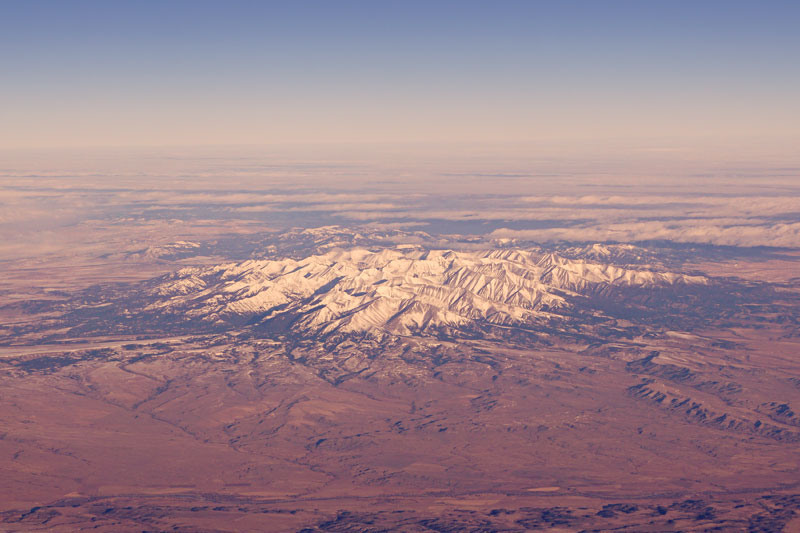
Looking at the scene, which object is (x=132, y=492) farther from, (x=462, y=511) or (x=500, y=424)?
(x=500, y=424)

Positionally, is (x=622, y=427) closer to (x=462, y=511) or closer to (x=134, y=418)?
(x=462, y=511)

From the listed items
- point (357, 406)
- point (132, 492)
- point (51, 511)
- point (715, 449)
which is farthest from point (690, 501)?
point (51, 511)

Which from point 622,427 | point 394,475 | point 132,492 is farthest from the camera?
point 622,427

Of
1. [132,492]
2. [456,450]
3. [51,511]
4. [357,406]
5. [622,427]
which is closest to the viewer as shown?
[51,511]

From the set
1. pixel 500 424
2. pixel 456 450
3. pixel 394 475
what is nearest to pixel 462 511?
pixel 394 475

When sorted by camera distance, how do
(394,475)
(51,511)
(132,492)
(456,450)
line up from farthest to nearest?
(456,450) < (394,475) < (132,492) < (51,511)

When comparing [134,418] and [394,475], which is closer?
[394,475]

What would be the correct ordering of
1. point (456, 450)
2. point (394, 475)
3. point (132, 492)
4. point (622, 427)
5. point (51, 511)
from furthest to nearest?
point (622, 427) → point (456, 450) → point (394, 475) → point (132, 492) → point (51, 511)

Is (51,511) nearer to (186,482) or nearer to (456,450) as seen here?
(186,482)

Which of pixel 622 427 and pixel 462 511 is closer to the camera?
pixel 462 511
